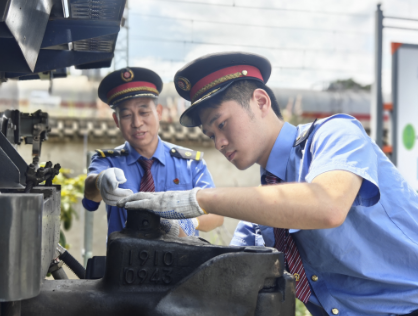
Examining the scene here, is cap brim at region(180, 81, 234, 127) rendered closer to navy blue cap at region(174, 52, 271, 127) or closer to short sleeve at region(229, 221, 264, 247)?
navy blue cap at region(174, 52, 271, 127)

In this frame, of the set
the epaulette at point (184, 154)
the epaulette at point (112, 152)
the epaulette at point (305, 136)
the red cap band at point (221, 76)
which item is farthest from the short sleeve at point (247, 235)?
the epaulette at point (112, 152)

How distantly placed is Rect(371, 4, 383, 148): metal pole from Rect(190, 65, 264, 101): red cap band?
279 cm

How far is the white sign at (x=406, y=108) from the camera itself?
4117mm

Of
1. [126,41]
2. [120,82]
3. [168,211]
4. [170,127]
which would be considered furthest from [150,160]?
[170,127]

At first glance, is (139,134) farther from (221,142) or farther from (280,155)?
(280,155)

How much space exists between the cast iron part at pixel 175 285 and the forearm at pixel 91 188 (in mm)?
1290

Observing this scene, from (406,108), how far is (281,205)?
3544 mm

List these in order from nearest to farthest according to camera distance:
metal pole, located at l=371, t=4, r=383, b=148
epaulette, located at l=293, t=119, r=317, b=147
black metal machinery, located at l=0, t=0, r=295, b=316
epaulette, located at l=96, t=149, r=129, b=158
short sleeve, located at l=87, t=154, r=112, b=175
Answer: black metal machinery, located at l=0, t=0, r=295, b=316, epaulette, located at l=293, t=119, r=317, b=147, short sleeve, located at l=87, t=154, r=112, b=175, epaulette, located at l=96, t=149, r=129, b=158, metal pole, located at l=371, t=4, r=383, b=148

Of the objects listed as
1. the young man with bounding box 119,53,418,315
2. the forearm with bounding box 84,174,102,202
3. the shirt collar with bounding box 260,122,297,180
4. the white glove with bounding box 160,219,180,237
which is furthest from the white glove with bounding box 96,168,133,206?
the forearm with bounding box 84,174,102,202

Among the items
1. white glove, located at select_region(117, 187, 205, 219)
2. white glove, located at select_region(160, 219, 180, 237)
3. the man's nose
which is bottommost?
white glove, located at select_region(160, 219, 180, 237)

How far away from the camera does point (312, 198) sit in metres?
1.09

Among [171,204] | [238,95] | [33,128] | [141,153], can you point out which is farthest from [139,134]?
[171,204]

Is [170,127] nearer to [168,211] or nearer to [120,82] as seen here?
[120,82]

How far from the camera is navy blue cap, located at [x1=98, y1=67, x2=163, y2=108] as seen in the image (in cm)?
275
